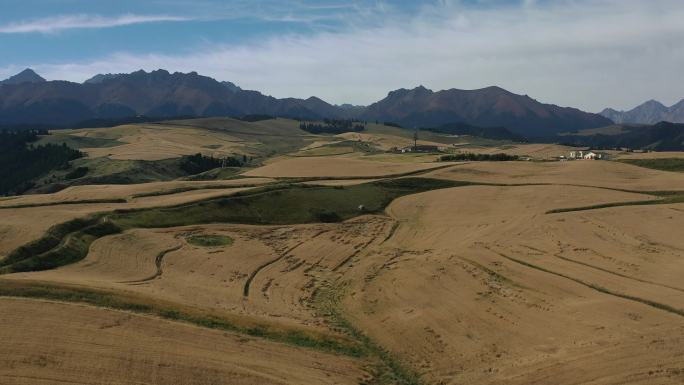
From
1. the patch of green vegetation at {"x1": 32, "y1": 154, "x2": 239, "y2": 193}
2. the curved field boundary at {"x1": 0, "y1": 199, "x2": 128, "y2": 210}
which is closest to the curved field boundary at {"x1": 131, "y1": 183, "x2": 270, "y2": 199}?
the curved field boundary at {"x1": 0, "y1": 199, "x2": 128, "y2": 210}

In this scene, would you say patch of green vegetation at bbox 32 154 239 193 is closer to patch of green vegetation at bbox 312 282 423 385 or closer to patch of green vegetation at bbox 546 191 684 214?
patch of green vegetation at bbox 312 282 423 385

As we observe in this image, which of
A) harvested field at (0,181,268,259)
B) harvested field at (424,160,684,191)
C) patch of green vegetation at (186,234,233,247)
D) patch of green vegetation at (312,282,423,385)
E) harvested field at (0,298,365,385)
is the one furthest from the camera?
harvested field at (424,160,684,191)

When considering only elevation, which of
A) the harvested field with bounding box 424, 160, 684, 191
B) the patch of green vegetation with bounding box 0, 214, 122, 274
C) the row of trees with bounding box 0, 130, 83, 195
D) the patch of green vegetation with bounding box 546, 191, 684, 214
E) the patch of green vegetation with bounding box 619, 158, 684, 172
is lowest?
the row of trees with bounding box 0, 130, 83, 195

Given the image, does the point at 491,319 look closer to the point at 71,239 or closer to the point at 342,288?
the point at 342,288

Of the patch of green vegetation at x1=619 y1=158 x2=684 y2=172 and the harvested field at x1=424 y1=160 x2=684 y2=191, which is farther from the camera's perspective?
the patch of green vegetation at x1=619 y1=158 x2=684 y2=172

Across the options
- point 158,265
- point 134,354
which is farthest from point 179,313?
point 158,265

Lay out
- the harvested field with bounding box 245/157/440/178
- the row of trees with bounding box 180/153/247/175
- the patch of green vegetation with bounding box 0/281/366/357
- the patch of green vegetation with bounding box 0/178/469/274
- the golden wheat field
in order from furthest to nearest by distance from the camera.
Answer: the row of trees with bounding box 180/153/247/175 < the harvested field with bounding box 245/157/440/178 < the patch of green vegetation with bounding box 0/178/469/274 < the patch of green vegetation with bounding box 0/281/366/357 < the golden wheat field

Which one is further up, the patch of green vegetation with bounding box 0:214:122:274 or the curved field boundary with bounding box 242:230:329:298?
the patch of green vegetation with bounding box 0:214:122:274
